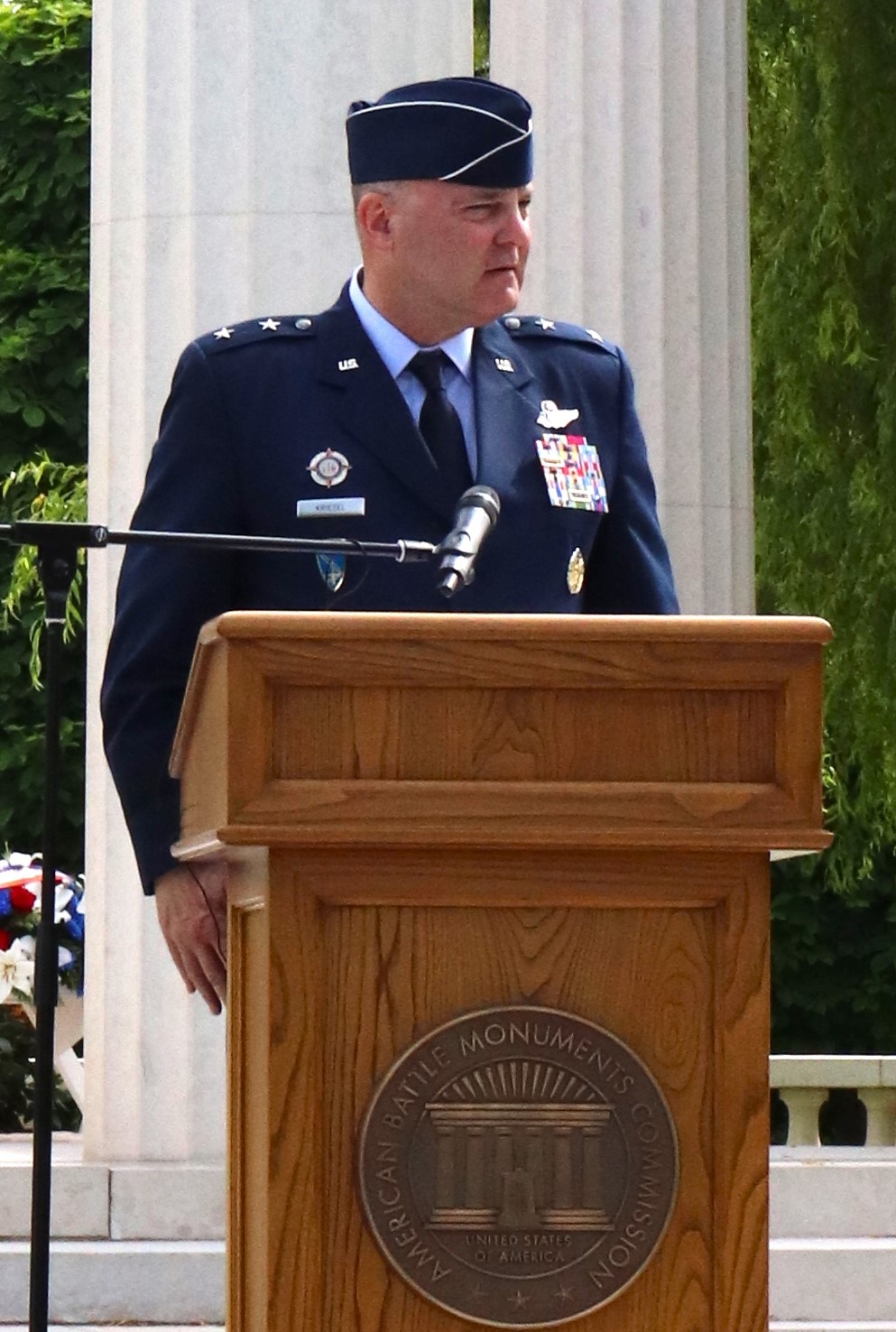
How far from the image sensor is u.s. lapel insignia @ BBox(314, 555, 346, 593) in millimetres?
3477

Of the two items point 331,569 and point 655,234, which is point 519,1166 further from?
point 655,234

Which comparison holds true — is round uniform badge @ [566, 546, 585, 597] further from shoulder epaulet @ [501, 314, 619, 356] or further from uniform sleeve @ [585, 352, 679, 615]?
shoulder epaulet @ [501, 314, 619, 356]

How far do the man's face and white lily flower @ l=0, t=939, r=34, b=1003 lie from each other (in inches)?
202

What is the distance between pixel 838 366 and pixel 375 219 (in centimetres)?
900

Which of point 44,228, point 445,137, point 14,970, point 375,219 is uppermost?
point 44,228

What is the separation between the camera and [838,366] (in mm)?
12398

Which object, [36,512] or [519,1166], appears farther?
[36,512]

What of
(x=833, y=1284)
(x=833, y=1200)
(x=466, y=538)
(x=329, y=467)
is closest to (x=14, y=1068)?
(x=833, y=1200)

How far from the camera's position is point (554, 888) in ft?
8.82

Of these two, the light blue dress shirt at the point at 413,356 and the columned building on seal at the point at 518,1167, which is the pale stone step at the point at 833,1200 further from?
the columned building on seal at the point at 518,1167

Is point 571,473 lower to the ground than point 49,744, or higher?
higher

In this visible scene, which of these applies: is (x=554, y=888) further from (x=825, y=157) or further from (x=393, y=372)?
(x=825, y=157)

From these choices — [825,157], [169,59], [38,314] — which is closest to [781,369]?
[825,157]

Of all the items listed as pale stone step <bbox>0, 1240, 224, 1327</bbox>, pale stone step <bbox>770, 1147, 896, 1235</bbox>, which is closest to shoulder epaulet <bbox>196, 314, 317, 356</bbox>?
pale stone step <bbox>0, 1240, 224, 1327</bbox>
